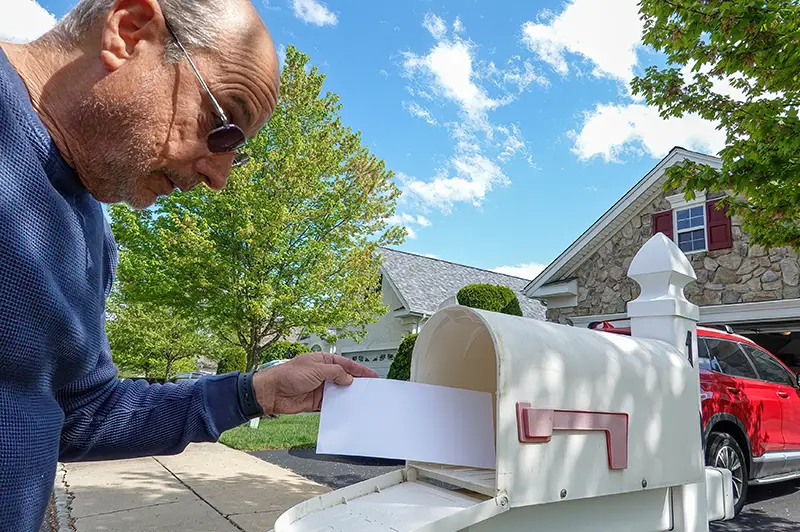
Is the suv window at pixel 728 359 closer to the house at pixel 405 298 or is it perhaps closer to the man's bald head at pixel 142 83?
the man's bald head at pixel 142 83

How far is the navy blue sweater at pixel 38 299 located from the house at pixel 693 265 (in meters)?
8.85

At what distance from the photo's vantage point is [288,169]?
34.5 ft

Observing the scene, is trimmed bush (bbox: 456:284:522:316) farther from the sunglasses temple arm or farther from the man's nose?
the sunglasses temple arm

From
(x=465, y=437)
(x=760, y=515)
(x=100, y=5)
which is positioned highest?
(x=100, y=5)

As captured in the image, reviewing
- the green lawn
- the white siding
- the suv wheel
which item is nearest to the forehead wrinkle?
the suv wheel

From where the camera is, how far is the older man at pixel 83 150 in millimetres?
854

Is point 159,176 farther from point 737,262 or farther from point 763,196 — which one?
point 737,262

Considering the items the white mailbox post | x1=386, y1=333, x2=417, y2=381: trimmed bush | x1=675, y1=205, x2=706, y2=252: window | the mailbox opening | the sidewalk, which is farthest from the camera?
x1=675, y1=205, x2=706, y2=252: window

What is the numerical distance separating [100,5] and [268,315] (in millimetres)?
10680

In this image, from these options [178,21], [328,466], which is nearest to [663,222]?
[328,466]

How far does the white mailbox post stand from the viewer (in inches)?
45.4

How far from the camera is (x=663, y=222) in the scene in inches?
472

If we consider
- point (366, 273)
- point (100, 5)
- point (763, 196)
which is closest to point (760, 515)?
point (763, 196)

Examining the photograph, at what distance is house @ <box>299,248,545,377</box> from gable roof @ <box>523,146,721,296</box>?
152 inches
